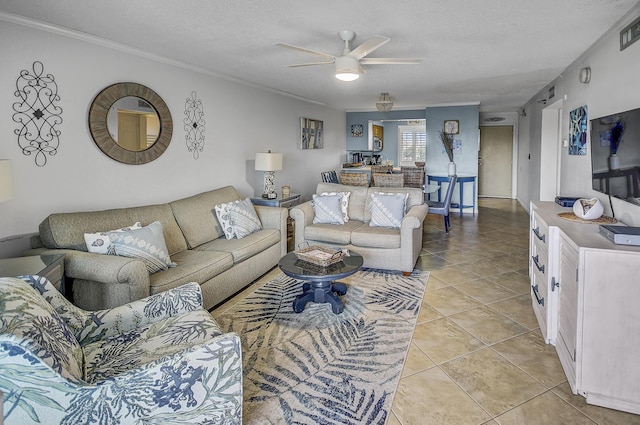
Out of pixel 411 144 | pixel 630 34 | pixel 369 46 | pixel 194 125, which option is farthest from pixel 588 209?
pixel 411 144

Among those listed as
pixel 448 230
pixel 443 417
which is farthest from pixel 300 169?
pixel 443 417

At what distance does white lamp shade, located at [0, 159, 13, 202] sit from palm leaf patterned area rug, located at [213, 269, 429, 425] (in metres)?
1.65

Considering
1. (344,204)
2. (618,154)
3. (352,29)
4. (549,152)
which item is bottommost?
(344,204)

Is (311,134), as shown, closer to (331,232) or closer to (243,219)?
(331,232)

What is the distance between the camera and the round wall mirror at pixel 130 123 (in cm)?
336

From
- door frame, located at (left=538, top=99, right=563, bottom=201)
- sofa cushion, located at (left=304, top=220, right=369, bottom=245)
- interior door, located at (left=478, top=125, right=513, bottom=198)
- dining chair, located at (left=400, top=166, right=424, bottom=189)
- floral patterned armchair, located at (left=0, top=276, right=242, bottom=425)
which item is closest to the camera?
floral patterned armchair, located at (left=0, top=276, right=242, bottom=425)

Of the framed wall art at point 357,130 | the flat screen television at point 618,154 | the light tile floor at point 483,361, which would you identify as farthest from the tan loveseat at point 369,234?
the framed wall art at point 357,130

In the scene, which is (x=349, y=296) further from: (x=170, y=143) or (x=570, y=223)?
(x=170, y=143)

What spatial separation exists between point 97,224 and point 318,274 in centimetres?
177

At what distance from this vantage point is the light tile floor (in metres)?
1.98

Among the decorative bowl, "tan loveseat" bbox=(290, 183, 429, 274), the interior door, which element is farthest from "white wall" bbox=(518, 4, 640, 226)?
the interior door

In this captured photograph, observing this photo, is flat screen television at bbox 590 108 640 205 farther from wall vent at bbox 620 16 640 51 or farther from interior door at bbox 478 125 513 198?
interior door at bbox 478 125 513 198

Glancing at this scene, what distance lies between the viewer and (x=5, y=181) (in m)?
2.15

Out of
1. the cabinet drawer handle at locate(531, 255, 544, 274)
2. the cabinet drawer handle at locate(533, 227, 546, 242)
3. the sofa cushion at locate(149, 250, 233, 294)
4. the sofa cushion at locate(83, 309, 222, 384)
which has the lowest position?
the sofa cushion at locate(83, 309, 222, 384)
